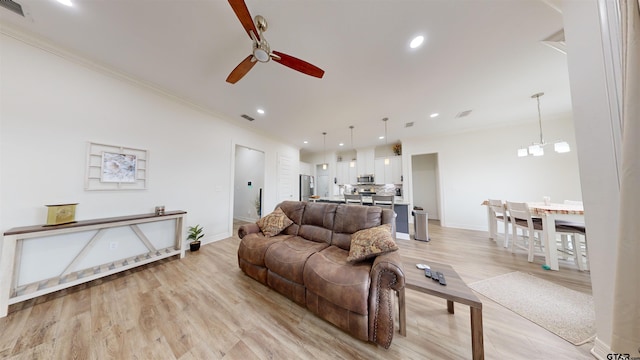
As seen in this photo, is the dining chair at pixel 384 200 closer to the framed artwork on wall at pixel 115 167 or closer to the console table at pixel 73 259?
the console table at pixel 73 259

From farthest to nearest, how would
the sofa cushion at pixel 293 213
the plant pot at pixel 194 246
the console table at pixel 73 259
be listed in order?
the plant pot at pixel 194 246 → the sofa cushion at pixel 293 213 → the console table at pixel 73 259

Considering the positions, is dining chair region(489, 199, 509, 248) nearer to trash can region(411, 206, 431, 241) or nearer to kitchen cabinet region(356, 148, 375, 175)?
trash can region(411, 206, 431, 241)

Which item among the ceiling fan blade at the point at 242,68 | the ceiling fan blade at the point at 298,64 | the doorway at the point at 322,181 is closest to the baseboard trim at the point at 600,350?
the ceiling fan blade at the point at 298,64

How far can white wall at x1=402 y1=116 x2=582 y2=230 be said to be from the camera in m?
3.89

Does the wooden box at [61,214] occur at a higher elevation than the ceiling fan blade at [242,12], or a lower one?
lower

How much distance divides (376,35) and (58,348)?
3867 mm

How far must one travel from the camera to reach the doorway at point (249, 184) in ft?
16.9

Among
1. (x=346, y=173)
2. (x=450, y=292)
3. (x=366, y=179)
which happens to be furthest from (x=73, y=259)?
(x=366, y=179)

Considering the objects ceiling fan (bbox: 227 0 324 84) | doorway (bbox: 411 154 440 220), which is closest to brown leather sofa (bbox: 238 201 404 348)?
ceiling fan (bbox: 227 0 324 84)

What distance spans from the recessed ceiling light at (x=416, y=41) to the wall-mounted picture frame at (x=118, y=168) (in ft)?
13.7

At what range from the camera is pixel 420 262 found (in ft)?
5.65

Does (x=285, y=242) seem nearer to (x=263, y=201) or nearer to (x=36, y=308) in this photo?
(x=36, y=308)

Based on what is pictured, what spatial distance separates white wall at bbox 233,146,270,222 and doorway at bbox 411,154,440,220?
514cm

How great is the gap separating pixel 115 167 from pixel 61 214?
30.2 inches
